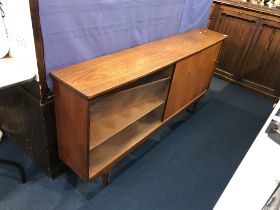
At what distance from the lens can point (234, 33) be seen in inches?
121

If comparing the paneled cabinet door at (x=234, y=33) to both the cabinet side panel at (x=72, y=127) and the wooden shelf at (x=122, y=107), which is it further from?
the cabinet side panel at (x=72, y=127)

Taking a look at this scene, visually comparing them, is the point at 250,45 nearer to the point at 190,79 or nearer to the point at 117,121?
the point at 190,79

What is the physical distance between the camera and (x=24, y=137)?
161 cm

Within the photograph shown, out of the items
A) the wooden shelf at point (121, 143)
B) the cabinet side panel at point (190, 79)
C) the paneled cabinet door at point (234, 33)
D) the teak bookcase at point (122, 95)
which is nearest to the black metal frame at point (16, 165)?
the teak bookcase at point (122, 95)

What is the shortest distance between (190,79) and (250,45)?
59.9 inches

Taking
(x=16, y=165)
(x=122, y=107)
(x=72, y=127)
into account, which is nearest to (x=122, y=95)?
(x=122, y=107)

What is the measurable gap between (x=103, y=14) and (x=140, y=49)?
41 centimetres

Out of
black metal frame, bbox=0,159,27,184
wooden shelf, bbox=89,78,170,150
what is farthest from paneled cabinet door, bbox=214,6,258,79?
black metal frame, bbox=0,159,27,184

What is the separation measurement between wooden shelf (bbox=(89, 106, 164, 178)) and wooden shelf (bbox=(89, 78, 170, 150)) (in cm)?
11

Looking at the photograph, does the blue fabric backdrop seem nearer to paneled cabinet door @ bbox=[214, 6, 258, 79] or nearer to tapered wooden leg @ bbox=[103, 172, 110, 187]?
tapered wooden leg @ bbox=[103, 172, 110, 187]

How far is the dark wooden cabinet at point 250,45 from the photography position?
2.82 m

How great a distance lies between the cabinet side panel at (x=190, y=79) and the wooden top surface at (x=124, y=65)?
0.28 feet

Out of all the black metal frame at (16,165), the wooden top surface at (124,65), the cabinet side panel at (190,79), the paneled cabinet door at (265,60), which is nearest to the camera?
the wooden top surface at (124,65)

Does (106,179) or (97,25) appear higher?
(97,25)
